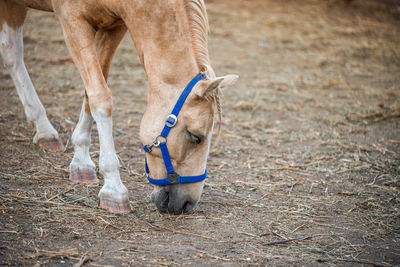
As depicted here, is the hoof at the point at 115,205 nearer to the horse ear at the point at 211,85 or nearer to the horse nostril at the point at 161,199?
the horse nostril at the point at 161,199

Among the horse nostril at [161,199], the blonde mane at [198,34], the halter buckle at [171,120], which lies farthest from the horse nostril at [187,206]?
the blonde mane at [198,34]

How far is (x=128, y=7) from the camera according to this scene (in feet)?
9.48

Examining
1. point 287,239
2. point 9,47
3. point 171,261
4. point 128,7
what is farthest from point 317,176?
point 9,47

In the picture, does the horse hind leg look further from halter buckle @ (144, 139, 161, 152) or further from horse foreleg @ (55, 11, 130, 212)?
halter buckle @ (144, 139, 161, 152)

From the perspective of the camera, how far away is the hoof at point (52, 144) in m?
4.04

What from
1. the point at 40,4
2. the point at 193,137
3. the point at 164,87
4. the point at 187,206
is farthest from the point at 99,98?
the point at 40,4

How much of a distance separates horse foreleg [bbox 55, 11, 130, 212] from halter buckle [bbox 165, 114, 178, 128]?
1.80ft

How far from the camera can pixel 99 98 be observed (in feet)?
9.86

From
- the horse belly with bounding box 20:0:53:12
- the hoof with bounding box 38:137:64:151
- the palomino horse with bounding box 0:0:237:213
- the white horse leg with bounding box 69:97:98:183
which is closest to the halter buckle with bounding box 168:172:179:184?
the palomino horse with bounding box 0:0:237:213

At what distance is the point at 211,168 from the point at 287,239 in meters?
1.48

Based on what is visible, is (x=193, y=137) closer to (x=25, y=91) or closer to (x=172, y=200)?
(x=172, y=200)

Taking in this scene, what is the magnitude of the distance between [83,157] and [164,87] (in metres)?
1.10

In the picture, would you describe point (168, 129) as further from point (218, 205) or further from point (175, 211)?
point (218, 205)

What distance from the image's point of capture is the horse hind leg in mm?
4059
